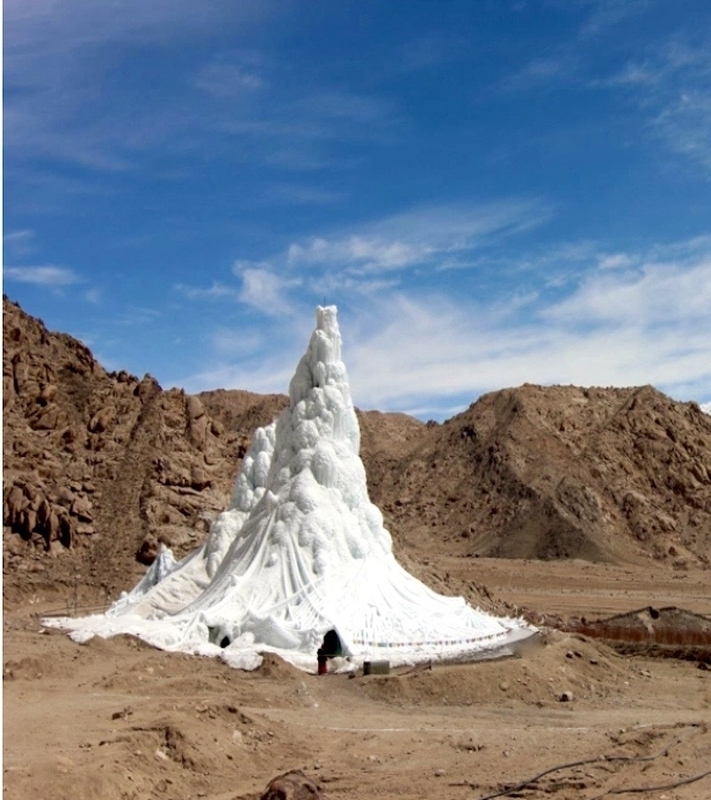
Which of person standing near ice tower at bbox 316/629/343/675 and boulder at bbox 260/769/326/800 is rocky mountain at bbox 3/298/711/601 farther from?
boulder at bbox 260/769/326/800

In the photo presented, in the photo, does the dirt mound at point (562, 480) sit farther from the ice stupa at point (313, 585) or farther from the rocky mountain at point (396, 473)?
the ice stupa at point (313, 585)

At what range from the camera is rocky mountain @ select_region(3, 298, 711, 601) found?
4203 cm

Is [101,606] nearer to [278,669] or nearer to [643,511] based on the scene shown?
[278,669]

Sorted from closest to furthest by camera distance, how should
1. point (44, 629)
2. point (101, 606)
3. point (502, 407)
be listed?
point (44, 629), point (101, 606), point (502, 407)

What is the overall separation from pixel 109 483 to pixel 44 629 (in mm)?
22093

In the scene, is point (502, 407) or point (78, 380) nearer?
point (78, 380)

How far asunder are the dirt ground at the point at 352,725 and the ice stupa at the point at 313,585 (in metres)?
1.57

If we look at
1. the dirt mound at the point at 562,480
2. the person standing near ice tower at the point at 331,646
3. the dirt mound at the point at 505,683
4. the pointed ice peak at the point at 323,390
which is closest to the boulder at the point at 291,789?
the dirt mound at the point at 505,683

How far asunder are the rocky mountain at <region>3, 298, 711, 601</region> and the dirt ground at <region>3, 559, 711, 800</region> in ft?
51.9

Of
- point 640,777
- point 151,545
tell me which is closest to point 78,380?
point 151,545

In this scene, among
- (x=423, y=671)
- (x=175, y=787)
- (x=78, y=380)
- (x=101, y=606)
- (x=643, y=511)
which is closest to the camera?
(x=175, y=787)

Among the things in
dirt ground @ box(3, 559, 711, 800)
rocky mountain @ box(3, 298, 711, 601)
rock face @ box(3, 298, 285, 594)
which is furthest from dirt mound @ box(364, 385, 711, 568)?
dirt ground @ box(3, 559, 711, 800)

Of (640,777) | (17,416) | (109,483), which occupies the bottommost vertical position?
(640,777)

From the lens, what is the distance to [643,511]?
2628 inches
